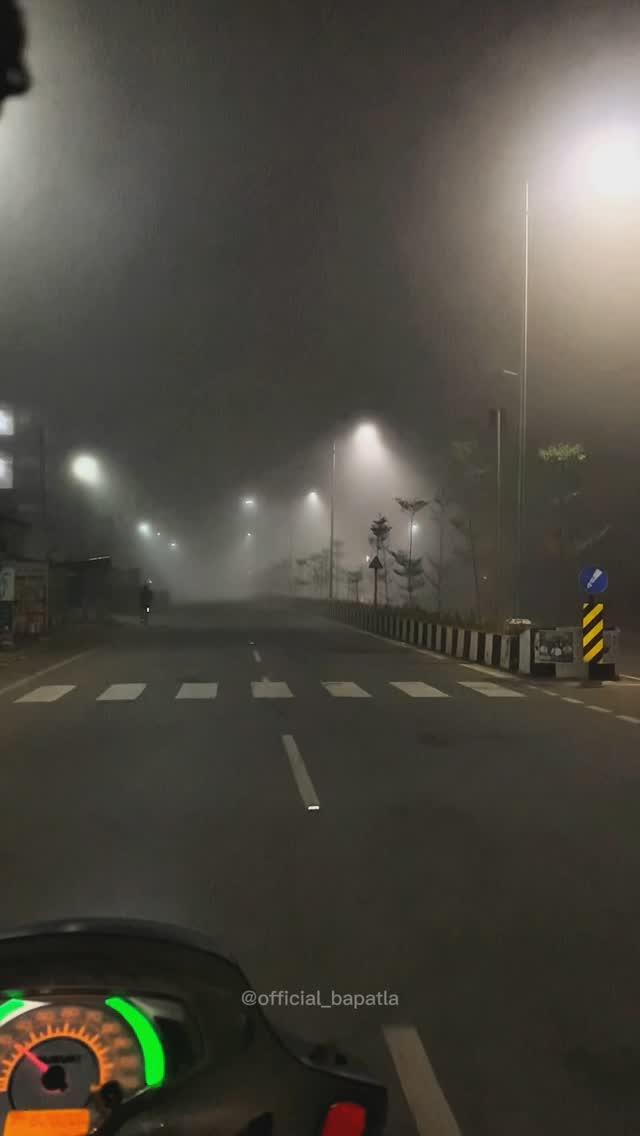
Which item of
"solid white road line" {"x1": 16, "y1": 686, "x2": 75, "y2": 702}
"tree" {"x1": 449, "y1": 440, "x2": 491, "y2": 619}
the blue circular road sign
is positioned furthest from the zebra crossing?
"tree" {"x1": 449, "y1": 440, "x2": 491, "y2": 619}

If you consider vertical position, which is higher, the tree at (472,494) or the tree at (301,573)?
the tree at (472,494)

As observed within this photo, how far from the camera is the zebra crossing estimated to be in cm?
1748

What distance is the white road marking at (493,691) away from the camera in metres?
18.2

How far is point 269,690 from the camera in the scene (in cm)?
1856

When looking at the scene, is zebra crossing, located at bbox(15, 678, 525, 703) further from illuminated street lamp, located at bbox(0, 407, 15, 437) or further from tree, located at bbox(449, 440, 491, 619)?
illuminated street lamp, located at bbox(0, 407, 15, 437)

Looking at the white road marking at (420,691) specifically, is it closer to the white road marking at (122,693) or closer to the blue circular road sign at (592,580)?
the blue circular road sign at (592,580)

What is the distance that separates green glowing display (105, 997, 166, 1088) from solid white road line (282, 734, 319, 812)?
6737 millimetres

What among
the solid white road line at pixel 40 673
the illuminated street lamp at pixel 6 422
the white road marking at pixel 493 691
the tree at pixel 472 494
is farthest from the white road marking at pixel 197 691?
the illuminated street lamp at pixel 6 422

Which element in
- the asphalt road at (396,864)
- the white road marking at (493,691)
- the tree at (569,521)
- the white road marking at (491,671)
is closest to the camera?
the asphalt road at (396,864)

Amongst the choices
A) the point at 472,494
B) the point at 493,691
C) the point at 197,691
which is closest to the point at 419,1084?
the point at 197,691

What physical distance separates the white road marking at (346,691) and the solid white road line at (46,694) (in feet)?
14.0

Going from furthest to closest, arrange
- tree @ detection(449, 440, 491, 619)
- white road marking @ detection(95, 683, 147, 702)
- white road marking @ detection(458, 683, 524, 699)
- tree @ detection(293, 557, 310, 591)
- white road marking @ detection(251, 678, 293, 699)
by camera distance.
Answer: tree @ detection(293, 557, 310, 591), tree @ detection(449, 440, 491, 619), white road marking @ detection(458, 683, 524, 699), white road marking @ detection(251, 678, 293, 699), white road marking @ detection(95, 683, 147, 702)

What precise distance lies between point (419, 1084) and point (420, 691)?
15.0 metres

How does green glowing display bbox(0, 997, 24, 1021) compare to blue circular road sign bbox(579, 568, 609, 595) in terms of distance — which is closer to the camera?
green glowing display bbox(0, 997, 24, 1021)
